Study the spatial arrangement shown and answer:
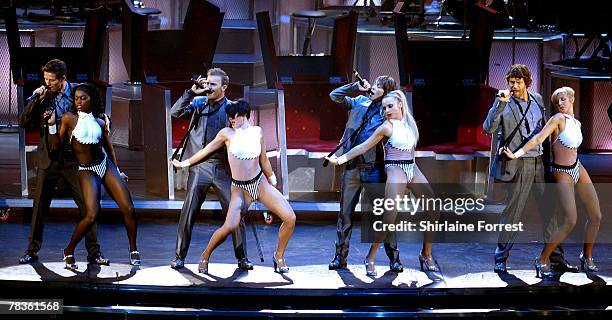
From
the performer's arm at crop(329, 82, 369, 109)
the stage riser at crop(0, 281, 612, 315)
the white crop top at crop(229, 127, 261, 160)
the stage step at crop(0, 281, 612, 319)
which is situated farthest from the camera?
the performer's arm at crop(329, 82, 369, 109)

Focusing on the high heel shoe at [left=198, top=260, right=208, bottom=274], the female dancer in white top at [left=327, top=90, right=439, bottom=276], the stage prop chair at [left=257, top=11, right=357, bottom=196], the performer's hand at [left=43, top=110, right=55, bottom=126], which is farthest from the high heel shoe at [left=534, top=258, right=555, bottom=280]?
the performer's hand at [left=43, top=110, right=55, bottom=126]

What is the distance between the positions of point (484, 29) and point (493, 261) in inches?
97.4

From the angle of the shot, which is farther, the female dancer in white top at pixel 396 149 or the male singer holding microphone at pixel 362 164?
the male singer holding microphone at pixel 362 164

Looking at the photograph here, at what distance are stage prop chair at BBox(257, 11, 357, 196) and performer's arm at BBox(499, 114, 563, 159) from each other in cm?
234

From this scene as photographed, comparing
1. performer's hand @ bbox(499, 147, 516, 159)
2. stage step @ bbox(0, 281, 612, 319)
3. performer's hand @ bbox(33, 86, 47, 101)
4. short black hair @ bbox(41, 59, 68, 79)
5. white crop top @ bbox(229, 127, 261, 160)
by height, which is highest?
short black hair @ bbox(41, 59, 68, 79)

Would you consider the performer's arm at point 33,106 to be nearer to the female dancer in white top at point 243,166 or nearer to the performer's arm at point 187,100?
the performer's arm at point 187,100

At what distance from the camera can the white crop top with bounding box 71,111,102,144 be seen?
9.02 m

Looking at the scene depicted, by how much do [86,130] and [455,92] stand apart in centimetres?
370

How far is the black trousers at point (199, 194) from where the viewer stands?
912 cm

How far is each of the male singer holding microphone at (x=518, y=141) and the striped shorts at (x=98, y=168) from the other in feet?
8.93

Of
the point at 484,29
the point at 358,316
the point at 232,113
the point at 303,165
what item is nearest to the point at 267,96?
the point at 303,165

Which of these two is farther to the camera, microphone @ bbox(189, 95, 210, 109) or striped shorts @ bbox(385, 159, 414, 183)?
microphone @ bbox(189, 95, 210, 109)

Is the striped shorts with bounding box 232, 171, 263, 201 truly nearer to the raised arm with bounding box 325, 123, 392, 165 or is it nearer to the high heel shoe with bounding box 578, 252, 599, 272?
the raised arm with bounding box 325, 123, 392, 165

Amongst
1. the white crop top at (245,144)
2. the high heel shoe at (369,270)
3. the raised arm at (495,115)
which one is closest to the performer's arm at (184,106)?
the white crop top at (245,144)
